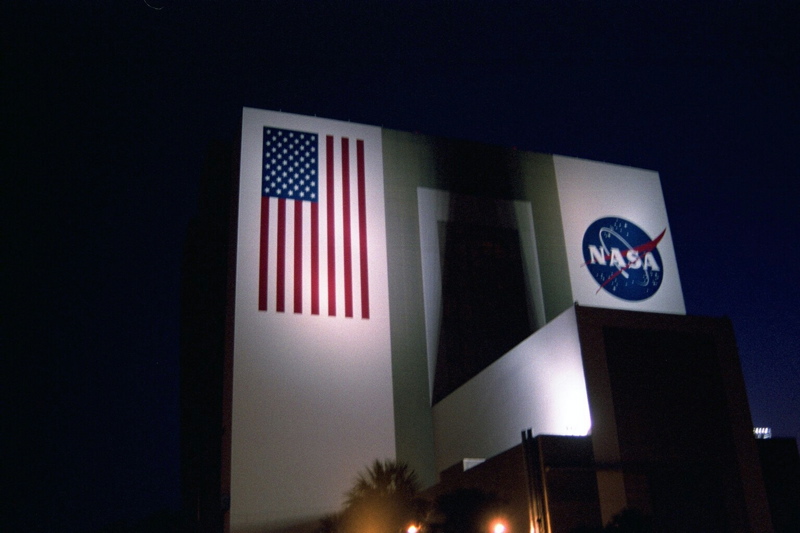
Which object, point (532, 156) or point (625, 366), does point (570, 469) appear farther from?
point (532, 156)

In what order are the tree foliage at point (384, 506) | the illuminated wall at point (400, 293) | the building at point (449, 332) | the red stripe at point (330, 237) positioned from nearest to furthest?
the building at point (449, 332) < the tree foliage at point (384, 506) < the illuminated wall at point (400, 293) < the red stripe at point (330, 237)

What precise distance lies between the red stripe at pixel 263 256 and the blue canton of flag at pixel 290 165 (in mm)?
616

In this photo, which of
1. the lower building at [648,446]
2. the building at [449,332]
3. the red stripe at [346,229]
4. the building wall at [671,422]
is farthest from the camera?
the red stripe at [346,229]

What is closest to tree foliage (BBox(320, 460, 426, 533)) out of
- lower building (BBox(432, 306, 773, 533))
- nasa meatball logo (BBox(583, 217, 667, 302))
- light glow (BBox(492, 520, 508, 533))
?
lower building (BBox(432, 306, 773, 533))

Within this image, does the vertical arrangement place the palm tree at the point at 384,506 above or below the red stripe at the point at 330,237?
below

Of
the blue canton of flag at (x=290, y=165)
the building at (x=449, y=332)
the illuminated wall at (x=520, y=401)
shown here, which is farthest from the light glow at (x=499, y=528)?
the blue canton of flag at (x=290, y=165)

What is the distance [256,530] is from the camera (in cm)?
2069

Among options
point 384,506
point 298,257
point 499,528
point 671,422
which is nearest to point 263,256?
point 298,257

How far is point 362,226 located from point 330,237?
1315 mm

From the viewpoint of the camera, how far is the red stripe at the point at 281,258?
23.5 metres

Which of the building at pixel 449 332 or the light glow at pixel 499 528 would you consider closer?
the light glow at pixel 499 528

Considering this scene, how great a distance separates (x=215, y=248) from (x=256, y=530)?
44.2ft

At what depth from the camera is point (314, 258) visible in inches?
957

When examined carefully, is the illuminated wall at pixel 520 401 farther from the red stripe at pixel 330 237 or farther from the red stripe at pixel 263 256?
the red stripe at pixel 263 256
